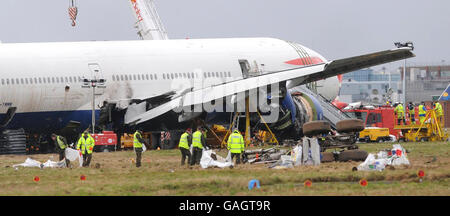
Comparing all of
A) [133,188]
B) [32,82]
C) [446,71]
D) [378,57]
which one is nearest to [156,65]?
[32,82]

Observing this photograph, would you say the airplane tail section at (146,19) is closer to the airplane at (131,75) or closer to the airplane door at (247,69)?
the airplane at (131,75)

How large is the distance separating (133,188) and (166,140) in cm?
1976

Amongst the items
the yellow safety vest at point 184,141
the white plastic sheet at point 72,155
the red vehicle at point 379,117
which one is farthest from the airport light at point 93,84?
the red vehicle at point 379,117

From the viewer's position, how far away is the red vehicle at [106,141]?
3944 cm

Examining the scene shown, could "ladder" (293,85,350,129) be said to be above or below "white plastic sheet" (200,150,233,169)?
above

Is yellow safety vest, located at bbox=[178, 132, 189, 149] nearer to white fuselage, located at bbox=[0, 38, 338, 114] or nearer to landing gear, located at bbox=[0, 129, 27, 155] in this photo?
white fuselage, located at bbox=[0, 38, 338, 114]

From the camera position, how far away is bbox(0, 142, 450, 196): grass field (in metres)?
20.0

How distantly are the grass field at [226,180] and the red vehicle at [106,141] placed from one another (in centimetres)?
1074

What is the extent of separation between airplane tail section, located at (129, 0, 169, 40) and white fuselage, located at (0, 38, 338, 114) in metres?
45.6

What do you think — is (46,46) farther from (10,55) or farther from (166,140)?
(166,140)

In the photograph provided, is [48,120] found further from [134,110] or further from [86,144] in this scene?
[86,144]

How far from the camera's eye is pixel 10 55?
1374 inches

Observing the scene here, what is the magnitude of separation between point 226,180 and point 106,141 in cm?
1871

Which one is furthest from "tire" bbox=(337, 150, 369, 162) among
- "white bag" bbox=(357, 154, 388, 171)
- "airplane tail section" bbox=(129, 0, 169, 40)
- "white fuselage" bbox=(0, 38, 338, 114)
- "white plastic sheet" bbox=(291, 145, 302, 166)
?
"airplane tail section" bbox=(129, 0, 169, 40)
